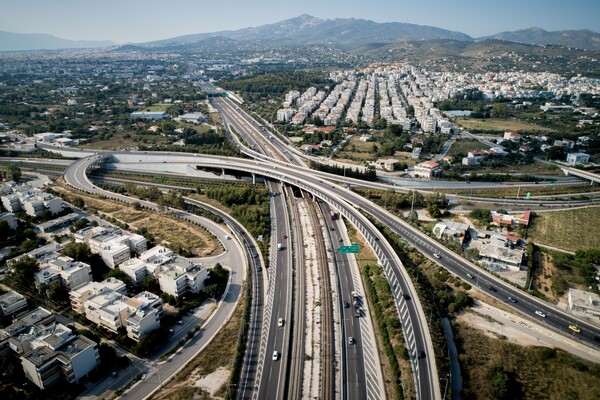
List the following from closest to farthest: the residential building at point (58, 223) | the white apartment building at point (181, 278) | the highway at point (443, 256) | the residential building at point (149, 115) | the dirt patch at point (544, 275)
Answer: the highway at point (443, 256) → the white apartment building at point (181, 278) → the dirt patch at point (544, 275) → the residential building at point (58, 223) → the residential building at point (149, 115)

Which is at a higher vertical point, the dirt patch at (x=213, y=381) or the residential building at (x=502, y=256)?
the residential building at (x=502, y=256)

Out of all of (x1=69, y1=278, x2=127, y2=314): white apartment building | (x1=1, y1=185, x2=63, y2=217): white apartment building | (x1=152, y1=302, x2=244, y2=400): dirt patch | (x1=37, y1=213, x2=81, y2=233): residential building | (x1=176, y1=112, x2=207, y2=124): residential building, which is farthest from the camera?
(x1=176, y1=112, x2=207, y2=124): residential building

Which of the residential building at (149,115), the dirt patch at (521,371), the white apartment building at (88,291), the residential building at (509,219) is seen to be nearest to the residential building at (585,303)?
the dirt patch at (521,371)

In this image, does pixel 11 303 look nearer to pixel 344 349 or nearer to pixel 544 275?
pixel 344 349

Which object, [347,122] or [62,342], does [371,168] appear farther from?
[62,342]

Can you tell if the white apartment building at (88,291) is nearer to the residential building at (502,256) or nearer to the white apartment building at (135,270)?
the white apartment building at (135,270)

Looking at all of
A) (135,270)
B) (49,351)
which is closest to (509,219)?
(135,270)

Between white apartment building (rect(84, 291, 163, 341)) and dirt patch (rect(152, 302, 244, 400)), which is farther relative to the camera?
white apartment building (rect(84, 291, 163, 341))

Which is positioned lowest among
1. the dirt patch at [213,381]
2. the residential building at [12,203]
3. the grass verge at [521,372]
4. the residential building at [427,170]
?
the dirt patch at [213,381]

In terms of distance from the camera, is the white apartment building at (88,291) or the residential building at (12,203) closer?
the white apartment building at (88,291)

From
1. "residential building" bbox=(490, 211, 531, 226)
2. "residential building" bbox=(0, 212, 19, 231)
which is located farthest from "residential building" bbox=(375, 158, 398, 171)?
"residential building" bbox=(0, 212, 19, 231)

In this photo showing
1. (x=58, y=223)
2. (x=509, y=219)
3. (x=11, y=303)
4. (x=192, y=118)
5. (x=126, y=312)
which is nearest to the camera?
(x=126, y=312)

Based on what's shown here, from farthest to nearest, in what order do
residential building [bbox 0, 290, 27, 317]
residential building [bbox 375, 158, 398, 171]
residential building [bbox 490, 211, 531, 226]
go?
residential building [bbox 375, 158, 398, 171], residential building [bbox 490, 211, 531, 226], residential building [bbox 0, 290, 27, 317]

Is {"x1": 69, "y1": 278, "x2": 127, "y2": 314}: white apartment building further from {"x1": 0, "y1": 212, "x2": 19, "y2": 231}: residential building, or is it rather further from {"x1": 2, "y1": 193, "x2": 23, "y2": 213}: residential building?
{"x1": 2, "y1": 193, "x2": 23, "y2": 213}: residential building
